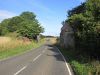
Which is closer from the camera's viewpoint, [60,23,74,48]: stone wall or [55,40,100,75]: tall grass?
[55,40,100,75]: tall grass

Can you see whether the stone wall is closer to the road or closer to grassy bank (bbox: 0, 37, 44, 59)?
grassy bank (bbox: 0, 37, 44, 59)

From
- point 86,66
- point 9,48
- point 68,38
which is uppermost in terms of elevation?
point 68,38

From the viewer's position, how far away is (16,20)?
128 m

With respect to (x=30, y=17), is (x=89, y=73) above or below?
below

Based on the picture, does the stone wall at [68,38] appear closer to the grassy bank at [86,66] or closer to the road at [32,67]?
the road at [32,67]

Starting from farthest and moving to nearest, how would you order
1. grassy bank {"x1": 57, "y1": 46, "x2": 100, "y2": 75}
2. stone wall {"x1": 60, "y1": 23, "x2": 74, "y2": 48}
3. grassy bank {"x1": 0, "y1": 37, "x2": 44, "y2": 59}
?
1. stone wall {"x1": 60, "y1": 23, "x2": 74, "y2": 48}
2. grassy bank {"x1": 0, "y1": 37, "x2": 44, "y2": 59}
3. grassy bank {"x1": 57, "y1": 46, "x2": 100, "y2": 75}

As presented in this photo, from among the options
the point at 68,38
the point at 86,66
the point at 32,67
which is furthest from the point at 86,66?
the point at 68,38

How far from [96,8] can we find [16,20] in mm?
107414

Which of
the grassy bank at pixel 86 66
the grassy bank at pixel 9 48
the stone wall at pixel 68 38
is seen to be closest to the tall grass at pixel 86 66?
the grassy bank at pixel 86 66

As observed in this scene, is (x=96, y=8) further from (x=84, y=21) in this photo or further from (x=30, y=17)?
(x=30, y=17)

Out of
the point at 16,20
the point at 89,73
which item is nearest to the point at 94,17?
the point at 89,73

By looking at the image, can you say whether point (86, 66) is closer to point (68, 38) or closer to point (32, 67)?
point (32, 67)

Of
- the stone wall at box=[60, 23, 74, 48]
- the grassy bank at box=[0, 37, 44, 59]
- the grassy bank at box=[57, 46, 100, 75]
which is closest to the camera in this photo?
the grassy bank at box=[57, 46, 100, 75]

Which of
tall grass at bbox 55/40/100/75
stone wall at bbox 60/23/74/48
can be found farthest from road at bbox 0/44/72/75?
stone wall at bbox 60/23/74/48
